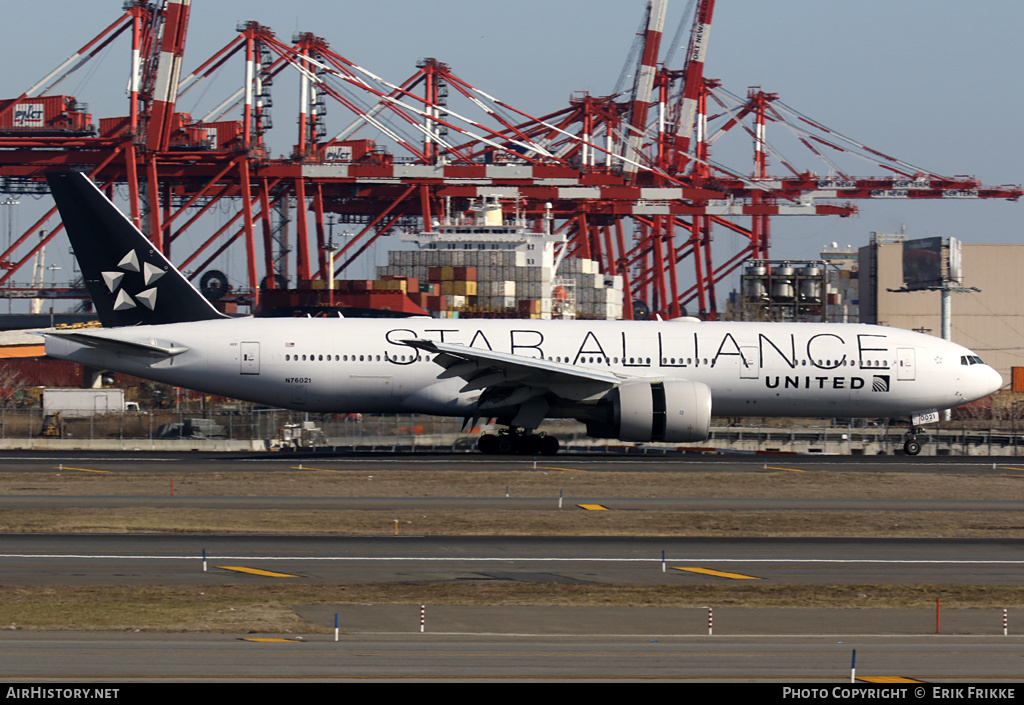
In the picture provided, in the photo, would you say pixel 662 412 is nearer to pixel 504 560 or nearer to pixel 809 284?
pixel 504 560

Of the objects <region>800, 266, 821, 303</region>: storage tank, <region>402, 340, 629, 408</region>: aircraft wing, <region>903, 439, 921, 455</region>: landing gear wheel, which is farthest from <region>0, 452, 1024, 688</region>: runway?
<region>800, 266, 821, 303</region>: storage tank

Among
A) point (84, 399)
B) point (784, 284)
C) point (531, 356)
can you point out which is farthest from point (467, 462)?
point (784, 284)

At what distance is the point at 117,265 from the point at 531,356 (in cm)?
1402

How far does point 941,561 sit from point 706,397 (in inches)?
593

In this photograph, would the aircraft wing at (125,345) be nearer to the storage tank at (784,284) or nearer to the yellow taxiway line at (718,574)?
the yellow taxiway line at (718,574)

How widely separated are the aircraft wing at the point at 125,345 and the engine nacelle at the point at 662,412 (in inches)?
559

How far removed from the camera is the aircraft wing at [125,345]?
3638cm

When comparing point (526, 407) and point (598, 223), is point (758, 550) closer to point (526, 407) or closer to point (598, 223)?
point (526, 407)

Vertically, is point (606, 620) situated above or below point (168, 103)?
below

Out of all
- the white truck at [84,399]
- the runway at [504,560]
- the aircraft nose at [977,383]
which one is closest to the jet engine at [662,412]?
the aircraft nose at [977,383]

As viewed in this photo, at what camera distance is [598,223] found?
475 feet

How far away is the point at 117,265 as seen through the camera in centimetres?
3878
